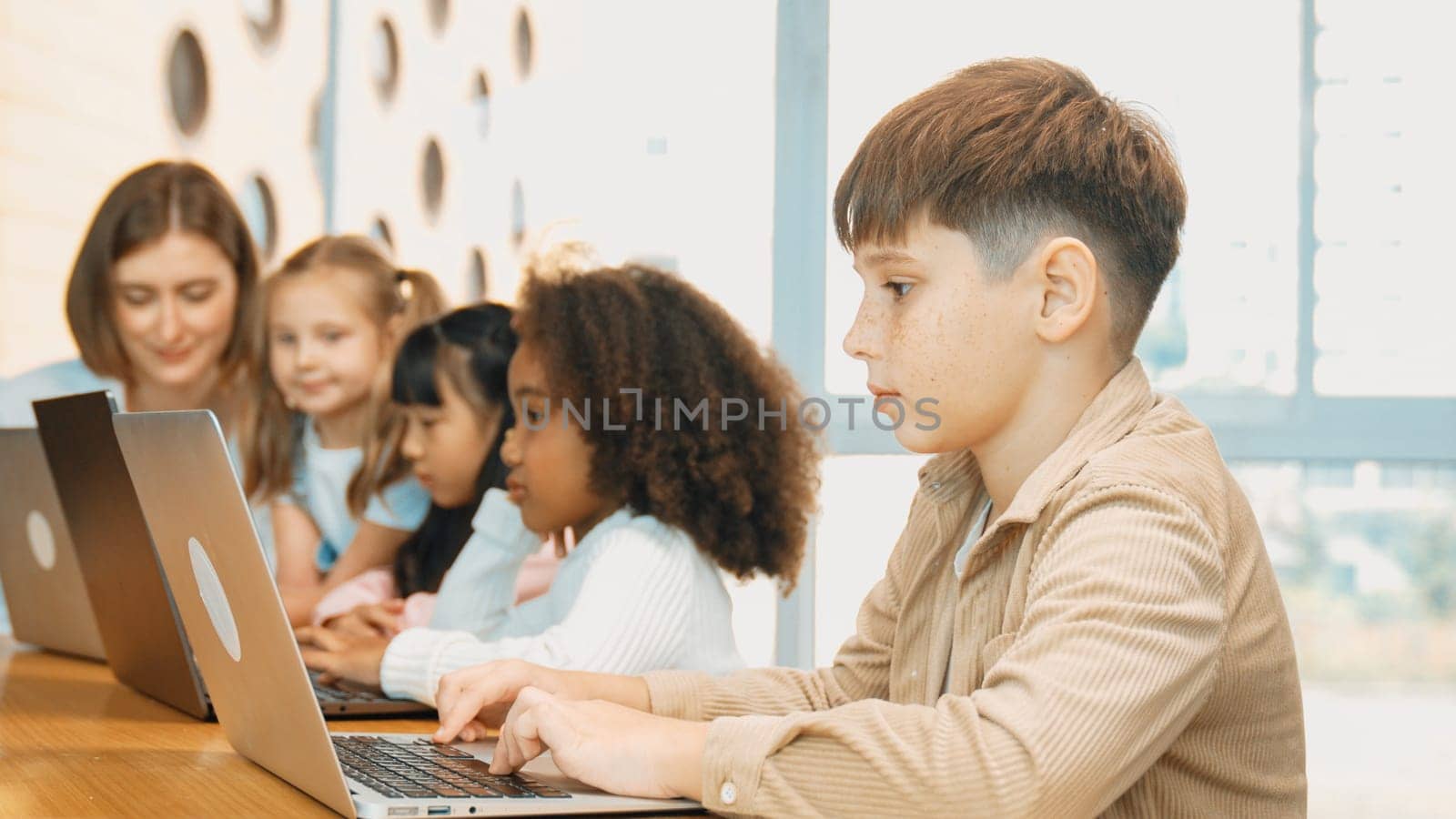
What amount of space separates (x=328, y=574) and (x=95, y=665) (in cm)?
61

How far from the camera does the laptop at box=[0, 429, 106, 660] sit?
57.1 inches

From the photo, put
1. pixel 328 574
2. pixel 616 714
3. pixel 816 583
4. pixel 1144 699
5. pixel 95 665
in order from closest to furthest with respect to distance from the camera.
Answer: pixel 1144 699 < pixel 616 714 < pixel 95 665 < pixel 328 574 < pixel 816 583

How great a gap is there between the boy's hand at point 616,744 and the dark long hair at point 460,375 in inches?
Answer: 41.2

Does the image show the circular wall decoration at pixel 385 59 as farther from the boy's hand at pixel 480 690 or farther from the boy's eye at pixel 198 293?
the boy's hand at pixel 480 690

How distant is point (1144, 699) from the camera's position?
27.4 inches

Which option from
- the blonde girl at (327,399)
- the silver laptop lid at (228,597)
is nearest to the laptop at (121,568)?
the silver laptop lid at (228,597)

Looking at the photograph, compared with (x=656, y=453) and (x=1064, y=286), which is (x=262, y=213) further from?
(x=1064, y=286)

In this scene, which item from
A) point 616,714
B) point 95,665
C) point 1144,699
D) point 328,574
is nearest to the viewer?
point 1144,699

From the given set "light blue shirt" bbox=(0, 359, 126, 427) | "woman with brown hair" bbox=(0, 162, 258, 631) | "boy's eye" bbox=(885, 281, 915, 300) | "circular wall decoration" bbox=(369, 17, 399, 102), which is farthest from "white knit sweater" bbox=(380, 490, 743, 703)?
"circular wall decoration" bbox=(369, 17, 399, 102)

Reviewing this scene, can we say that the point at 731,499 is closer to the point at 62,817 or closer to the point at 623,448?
the point at 623,448

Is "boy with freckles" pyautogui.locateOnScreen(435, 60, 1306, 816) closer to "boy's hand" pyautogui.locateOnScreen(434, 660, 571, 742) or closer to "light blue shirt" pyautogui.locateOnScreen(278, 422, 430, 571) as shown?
"boy's hand" pyautogui.locateOnScreen(434, 660, 571, 742)

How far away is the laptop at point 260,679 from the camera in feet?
2.44

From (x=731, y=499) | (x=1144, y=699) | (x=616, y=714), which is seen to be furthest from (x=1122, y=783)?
(x=731, y=499)

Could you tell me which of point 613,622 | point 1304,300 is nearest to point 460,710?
point 613,622
